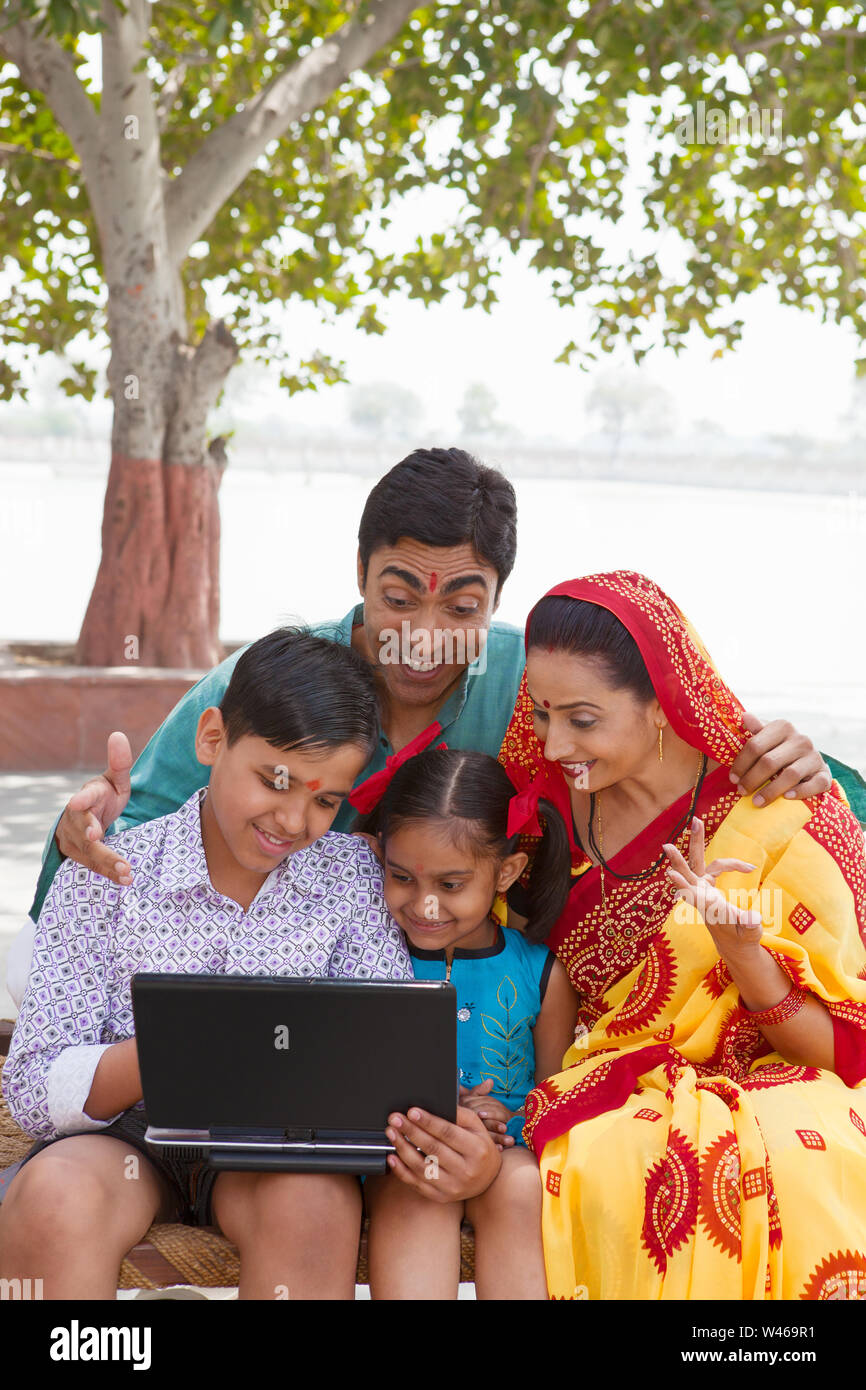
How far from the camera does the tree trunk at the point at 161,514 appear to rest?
866 centimetres

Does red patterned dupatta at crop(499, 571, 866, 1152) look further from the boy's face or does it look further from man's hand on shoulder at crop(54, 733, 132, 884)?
man's hand on shoulder at crop(54, 733, 132, 884)

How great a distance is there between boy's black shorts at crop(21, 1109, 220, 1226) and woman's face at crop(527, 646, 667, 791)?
0.96m

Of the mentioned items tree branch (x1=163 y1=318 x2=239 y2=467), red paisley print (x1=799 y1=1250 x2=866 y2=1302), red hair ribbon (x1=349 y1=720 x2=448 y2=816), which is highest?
tree branch (x1=163 y1=318 x2=239 y2=467)

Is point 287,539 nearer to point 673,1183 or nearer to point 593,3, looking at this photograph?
point 593,3

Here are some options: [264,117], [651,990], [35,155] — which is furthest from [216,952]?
[35,155]

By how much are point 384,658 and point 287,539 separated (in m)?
35.8

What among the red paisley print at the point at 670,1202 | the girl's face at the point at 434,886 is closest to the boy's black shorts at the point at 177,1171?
the girl's face at the point at 434,886

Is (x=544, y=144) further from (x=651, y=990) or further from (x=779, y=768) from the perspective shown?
(x=651, y=990)

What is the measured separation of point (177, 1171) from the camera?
2406 mm

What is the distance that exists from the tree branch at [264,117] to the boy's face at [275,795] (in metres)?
6.65

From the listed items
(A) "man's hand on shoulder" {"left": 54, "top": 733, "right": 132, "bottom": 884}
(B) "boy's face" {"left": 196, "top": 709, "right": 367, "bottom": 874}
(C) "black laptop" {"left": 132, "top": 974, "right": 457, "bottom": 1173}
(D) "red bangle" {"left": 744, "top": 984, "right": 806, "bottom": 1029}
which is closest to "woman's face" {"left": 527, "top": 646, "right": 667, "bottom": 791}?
(B) "boy's face" {"left": 196, "top": 709, "right": 367, "bottom": 874}

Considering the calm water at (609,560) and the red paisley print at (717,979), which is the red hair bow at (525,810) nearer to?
the red paisley print at (717,979)

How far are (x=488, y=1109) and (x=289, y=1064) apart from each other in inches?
18.8

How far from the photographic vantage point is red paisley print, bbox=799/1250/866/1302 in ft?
7.09
